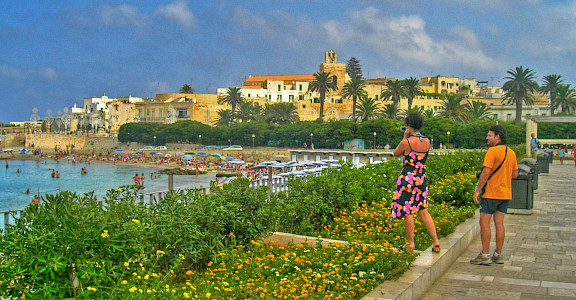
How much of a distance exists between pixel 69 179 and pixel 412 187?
68.2 m

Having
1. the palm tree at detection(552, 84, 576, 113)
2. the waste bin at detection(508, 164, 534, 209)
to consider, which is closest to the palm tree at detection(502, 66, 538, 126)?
the palm tree at detection(552, 84, 576, 113)

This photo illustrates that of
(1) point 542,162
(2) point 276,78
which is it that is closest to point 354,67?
(2) point 276,78

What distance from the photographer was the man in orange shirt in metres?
6.57

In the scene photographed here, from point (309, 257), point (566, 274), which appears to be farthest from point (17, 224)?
point (566, 274)

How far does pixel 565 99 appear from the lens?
68750mm

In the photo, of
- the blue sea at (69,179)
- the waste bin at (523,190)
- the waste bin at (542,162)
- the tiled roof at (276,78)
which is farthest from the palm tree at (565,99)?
the waste bin at (523,190)

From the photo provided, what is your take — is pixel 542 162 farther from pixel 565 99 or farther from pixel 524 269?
pixel 565 99

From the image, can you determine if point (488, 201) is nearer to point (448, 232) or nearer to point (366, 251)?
point (448, 232)

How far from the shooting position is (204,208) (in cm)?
598

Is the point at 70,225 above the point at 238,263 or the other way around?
above

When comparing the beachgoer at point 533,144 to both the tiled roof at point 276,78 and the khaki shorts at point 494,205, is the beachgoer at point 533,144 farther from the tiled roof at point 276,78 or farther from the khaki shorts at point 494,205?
the tiled roof at point 276,78

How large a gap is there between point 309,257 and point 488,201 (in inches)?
91.0

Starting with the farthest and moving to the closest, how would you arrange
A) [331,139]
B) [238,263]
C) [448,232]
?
[331,139]
[448,232]
[238,263]

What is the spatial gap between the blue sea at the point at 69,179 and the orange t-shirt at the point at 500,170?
136 ft
